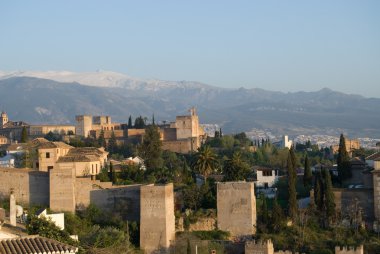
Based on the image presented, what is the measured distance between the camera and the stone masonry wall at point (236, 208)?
1478 inches

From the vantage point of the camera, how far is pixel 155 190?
36344mm

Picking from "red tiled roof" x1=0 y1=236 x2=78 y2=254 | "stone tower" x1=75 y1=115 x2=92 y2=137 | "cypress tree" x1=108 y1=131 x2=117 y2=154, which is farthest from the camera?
"stone tower" x1=75 y1=115 x2=92 y2=137

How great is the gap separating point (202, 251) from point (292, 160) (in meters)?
7.00

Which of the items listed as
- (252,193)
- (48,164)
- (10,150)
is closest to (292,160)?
(252,193)

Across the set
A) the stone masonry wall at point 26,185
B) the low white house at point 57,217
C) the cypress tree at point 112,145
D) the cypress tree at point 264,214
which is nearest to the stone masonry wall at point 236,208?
the cypress tree at point 264,214

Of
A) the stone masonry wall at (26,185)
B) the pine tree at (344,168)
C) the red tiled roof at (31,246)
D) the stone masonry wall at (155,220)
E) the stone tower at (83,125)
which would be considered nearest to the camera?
the red tiled roof at (31,246)

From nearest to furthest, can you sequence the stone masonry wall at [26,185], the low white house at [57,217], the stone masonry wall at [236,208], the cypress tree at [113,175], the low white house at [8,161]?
the low white house at [57,217] < the stone masonry wall at [236,208] < the stone masonry wall at [26,185] < the cypress tree at [113,175] < the low white house at [8,161]

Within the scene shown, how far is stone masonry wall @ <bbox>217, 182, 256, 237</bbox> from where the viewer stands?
123 ft

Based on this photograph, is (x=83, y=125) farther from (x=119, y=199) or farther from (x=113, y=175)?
(x=119, y=199)

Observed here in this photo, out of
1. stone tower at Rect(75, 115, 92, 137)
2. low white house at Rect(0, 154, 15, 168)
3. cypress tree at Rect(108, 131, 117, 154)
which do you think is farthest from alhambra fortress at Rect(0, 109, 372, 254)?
stone tower at Rect(75, 115, 92, 137)

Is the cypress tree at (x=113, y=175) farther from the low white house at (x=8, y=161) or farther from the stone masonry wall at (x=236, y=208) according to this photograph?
the stone masonry wall at (x=236, y=208)

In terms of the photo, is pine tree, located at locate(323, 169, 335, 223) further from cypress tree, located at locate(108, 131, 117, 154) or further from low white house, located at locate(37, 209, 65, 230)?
cypress tree, located at locate(108, 131, 117, 154)

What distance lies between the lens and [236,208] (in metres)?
37.7

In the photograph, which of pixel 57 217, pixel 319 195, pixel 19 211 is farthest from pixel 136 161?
pixel 57 217
